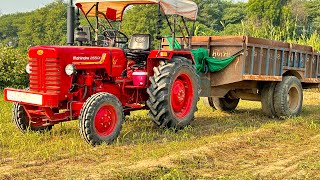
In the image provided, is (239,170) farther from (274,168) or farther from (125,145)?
(125,145)

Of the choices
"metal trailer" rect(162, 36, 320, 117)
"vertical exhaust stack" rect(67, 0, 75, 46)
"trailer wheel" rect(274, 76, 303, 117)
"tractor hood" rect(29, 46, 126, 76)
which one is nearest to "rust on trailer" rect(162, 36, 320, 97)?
"metal trailer" rect(162, 36, 320, 117)

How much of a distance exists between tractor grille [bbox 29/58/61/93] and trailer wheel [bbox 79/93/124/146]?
0.61 meters

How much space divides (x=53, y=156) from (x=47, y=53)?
162 cm

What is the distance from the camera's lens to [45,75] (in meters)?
6.91

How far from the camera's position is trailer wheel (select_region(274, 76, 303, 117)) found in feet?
32.2

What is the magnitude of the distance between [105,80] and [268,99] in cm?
397

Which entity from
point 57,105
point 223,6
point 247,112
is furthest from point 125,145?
point 223,6

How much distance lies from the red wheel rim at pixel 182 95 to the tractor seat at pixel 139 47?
27.5 inches

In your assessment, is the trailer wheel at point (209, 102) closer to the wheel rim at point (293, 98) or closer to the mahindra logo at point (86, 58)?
the wheel rim at point (293, 98)

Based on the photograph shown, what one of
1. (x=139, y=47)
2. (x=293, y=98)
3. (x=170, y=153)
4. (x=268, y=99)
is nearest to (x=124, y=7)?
(x=139, y=47)

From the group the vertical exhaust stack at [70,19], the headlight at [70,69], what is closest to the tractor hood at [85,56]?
the headlight at [70,69]

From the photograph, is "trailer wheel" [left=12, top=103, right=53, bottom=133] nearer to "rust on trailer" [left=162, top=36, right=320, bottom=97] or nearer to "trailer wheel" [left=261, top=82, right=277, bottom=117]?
"rust on trailer" [left=162, top=36, right=320, bottom=97]

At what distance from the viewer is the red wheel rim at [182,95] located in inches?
317

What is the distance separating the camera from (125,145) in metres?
6.84
